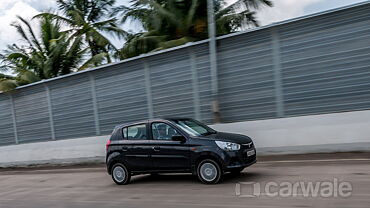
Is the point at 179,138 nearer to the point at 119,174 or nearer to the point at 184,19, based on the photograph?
the point at 119,174

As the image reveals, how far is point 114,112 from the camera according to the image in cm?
1557

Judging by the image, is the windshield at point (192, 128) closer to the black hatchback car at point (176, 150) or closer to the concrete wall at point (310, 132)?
the black hatchback car at point (176, 150)

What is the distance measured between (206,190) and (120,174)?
9.35 feet

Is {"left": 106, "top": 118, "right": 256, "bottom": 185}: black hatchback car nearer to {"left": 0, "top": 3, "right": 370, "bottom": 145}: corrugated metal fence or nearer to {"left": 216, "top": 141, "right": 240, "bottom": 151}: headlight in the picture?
{"left": 216, "top": 141, "right": 240, "bottom": 151}: headlight

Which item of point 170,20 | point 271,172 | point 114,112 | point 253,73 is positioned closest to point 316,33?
point 253,73

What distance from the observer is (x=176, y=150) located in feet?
28.1

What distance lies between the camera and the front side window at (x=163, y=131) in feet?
28.9

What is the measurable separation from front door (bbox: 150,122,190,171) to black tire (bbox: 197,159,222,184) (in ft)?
1.09

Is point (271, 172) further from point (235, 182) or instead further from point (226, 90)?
point (226, 90)

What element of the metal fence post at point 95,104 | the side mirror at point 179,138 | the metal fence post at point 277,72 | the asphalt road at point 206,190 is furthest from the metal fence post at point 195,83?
the metal fence post at point 95,104

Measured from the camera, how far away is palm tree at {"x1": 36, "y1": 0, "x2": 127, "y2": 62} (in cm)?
2469

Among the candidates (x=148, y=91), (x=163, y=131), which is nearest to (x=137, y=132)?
(x=163, y=131)

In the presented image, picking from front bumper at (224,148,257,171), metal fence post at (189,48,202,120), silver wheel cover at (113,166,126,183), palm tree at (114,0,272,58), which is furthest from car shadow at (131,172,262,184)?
palm tree at (114,0,272,58)

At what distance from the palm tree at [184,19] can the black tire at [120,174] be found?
956 centimetres
